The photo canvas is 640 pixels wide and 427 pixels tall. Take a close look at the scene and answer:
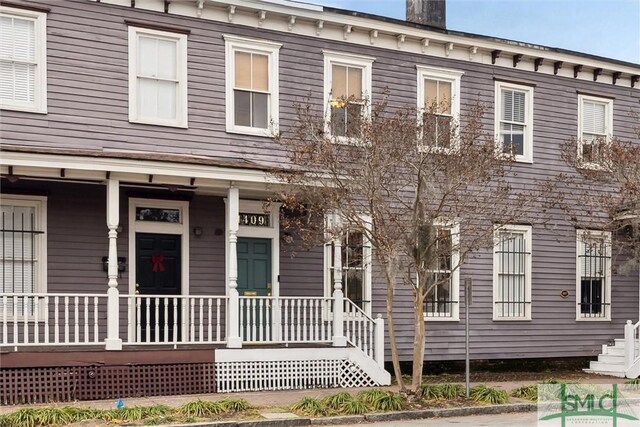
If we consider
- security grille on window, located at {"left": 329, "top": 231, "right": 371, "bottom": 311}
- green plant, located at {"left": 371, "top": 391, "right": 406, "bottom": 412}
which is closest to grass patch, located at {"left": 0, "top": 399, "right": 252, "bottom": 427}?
green plant, located at {"left": 371, "top": 391, "right": 406, "bottom": 412}

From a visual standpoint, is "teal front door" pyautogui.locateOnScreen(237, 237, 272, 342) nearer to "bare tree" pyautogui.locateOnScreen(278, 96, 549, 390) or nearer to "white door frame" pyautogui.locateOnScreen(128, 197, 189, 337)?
"white door frame" pyautogui.locateOnScreen(128, 197, 189, 337)

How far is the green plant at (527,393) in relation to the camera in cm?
1535

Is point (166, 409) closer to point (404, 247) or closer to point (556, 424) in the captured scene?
point (404, 247)

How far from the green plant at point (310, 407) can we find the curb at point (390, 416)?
0.91 feet

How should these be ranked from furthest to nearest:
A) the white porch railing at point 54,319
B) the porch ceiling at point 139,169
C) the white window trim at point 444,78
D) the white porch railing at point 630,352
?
1. the white porch railing at point 630,352
2. the white window trim at point 444,78
3. the white porch railing at point 54,319
4. the porch ceiling at point 139,169

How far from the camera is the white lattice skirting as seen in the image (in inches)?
610

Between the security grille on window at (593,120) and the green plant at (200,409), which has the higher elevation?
the security grille on window at (593,120)

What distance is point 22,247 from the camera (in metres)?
15.5

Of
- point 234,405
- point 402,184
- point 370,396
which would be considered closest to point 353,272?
point 402,184

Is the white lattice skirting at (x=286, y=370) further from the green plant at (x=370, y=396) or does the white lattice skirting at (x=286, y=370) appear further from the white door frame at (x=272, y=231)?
the green plant at (x=370, y=396)

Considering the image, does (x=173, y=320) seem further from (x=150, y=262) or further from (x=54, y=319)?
(x=54, y=319)

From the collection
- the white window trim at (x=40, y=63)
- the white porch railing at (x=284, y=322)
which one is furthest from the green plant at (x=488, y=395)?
the white window trim at (x=40, y=63)

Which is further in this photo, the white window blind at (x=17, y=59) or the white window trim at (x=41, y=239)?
the white window trim at (x=41, y=239)

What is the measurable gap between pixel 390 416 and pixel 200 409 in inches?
119
